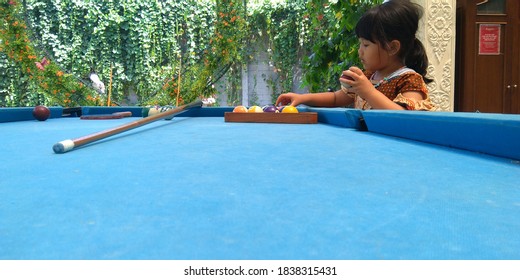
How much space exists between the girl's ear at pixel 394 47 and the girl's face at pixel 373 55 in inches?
1.2

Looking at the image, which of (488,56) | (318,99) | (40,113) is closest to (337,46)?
(318,99)

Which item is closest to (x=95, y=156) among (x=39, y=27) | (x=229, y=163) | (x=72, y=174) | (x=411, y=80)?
(x=72, y=174)

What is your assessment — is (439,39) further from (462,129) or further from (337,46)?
(462,129)

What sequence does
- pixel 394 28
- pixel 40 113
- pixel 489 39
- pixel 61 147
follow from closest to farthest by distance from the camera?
pixel 61 147
pixel 394 28
pixel 40 113
pixel 489 39

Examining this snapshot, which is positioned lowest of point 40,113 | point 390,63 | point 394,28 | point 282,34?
point 40,113

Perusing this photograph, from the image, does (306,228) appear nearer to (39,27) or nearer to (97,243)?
(97,243)

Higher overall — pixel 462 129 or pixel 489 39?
pixel 489 39

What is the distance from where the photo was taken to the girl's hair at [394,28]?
2.31m

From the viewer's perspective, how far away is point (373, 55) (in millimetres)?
Answer: 2369

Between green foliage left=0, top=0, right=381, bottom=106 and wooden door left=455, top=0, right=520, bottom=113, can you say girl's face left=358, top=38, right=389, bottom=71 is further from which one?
green foliage left=0, top=0, right=381, bottom=106

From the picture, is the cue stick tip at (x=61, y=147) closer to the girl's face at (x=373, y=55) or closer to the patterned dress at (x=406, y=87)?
the patterned dress at (x=406, y=87)

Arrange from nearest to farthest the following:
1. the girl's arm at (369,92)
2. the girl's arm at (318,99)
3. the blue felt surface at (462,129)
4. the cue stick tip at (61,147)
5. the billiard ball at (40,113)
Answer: the blue felt surface at (462,129), the cue stick tip at (61,147), the girl's arm at (369,92), the billiard ball at (40,113), the girl's arm at (318,99)

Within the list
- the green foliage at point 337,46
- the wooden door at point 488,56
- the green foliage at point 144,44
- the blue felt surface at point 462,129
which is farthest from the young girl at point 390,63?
the green foliage at point 144,44

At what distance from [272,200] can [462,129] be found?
75cm
